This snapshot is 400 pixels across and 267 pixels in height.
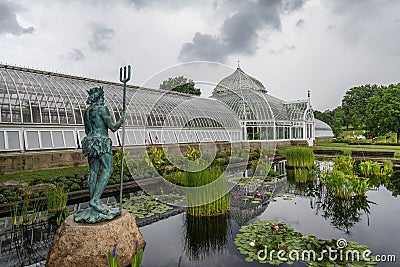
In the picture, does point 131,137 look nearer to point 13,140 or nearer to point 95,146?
point 13,140

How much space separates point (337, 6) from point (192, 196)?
12.5 m

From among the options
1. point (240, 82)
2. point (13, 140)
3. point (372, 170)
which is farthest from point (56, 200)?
point (240, 82)

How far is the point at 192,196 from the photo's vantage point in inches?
239

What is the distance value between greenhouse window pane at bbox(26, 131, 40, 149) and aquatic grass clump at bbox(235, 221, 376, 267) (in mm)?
10282

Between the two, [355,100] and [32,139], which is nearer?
[32,139]

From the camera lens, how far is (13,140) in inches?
421

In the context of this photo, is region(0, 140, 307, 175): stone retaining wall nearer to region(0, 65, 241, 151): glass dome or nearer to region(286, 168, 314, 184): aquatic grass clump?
region(0, 65, 241, 151): glass dome

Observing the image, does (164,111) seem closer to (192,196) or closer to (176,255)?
(192,196)

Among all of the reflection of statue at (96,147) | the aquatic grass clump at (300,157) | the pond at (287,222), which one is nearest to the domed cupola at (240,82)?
the aquatic grass clump at (300,157)

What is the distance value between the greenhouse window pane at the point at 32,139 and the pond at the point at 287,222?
851 cm

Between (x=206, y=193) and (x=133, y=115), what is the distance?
11161 millimetres

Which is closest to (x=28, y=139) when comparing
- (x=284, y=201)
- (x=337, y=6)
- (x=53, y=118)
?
(x=53, y=118)

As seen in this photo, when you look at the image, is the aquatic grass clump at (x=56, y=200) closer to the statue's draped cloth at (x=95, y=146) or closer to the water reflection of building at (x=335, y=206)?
the statue's draped cloth at (x=95, y=146)

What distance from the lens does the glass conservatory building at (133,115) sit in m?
11.4
